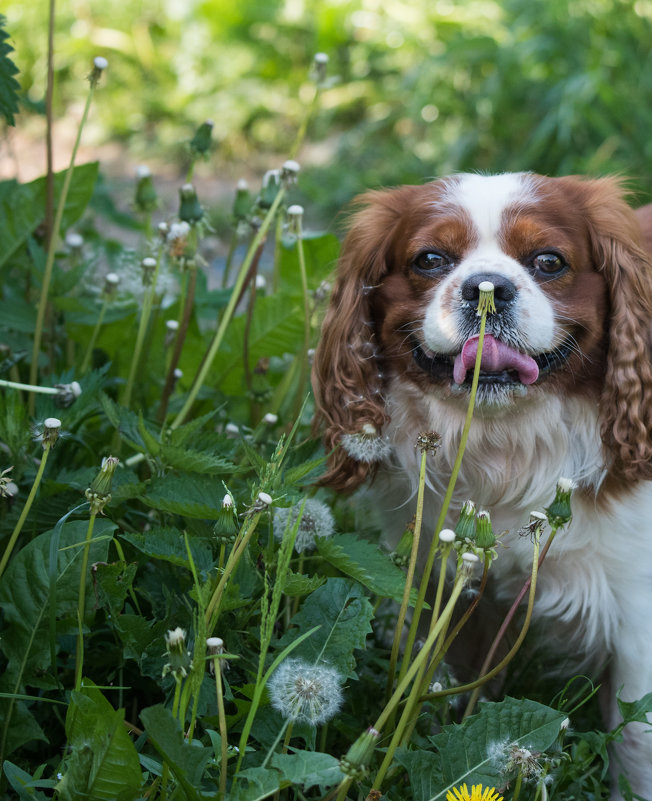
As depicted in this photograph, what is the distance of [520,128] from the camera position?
5.74m

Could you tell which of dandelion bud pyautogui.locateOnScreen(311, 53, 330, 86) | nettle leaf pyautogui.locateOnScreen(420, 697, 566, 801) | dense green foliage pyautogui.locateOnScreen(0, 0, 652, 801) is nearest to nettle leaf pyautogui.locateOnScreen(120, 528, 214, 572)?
dense green foliage pyautogui.locateOnScreen(0, 0, 652, 801)

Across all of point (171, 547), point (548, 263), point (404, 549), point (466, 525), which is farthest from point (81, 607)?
point (548, 263)

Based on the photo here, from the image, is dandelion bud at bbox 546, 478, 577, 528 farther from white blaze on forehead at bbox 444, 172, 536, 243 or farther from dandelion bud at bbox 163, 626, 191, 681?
white blaze on forehead at bbox 444, 172, 536, 243

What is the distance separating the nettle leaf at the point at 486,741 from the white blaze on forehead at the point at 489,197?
3.39 feet

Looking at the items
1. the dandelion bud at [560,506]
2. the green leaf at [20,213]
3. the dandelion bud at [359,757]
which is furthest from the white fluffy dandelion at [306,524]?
the green leaf at [20,213]

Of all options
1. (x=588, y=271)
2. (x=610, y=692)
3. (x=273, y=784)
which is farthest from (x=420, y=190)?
(x=273, y=784)

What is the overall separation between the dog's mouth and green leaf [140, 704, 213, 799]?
969 mm

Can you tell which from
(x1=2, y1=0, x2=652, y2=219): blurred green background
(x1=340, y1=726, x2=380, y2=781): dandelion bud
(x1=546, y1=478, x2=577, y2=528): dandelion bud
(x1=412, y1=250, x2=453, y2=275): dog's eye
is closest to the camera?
(x1=340, y1=726, x2=380, y2=781): dandelion bud

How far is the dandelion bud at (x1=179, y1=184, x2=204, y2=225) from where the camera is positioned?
2137mm

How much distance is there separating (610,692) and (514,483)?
509 mm

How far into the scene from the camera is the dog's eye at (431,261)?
90.2 inches

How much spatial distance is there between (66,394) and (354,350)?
0.68m

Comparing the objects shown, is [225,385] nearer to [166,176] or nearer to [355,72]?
[166,176]

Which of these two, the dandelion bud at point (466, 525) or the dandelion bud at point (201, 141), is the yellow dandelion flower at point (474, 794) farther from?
the dandelion bud at point (201, 141)
